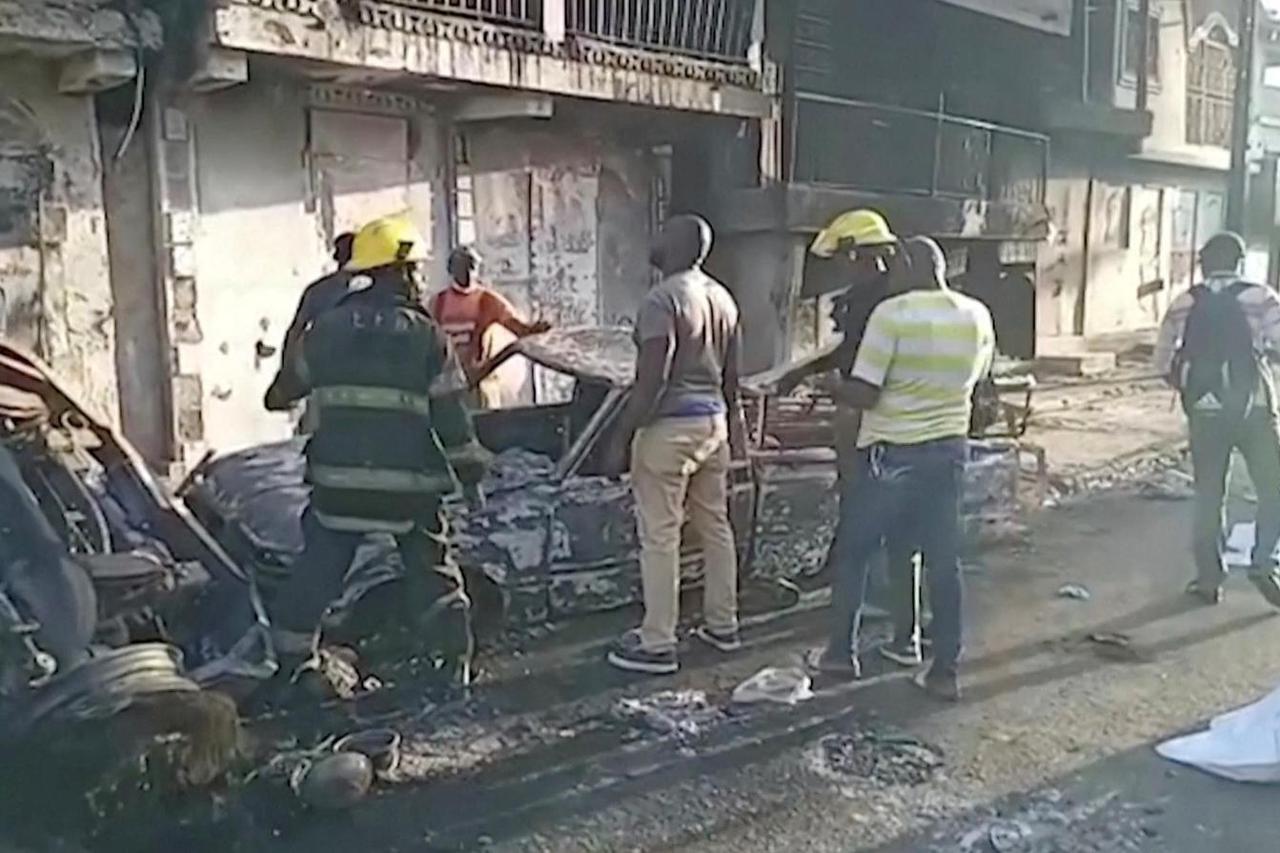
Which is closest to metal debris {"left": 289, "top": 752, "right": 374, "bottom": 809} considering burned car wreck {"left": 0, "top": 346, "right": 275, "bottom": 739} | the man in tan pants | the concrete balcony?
burned car wreck {"left": 0, "top": 346, "right": 275, "bottom": 739}

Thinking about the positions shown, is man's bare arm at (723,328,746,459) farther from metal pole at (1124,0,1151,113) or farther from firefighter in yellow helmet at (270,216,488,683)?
metal pole at (1124,0,1151,113)

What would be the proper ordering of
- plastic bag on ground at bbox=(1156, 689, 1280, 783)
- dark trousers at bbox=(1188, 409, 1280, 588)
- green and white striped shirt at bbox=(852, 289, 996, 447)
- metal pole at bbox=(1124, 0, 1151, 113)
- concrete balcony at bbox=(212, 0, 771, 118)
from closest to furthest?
plastic bag on ground at bbox=(1156, 689, 1280, 783), green and white striped shirt at bbox=(852, 289, 996, 447), dark trousers at bbox=(1188, 409, 1280, 588), concrete balcony at bbox=(212, 0, 771, 118), metal pole at bbox=(1124, 0, 1151, 113)

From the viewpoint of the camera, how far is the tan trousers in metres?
5.71

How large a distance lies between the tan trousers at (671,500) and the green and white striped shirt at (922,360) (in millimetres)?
781

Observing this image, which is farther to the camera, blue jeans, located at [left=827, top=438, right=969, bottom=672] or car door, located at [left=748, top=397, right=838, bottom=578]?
car door, located at [left=748, top=397, right=838, bottom=578]

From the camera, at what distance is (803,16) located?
13438mm

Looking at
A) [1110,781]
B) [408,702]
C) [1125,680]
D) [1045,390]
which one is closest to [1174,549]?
[1125,680]

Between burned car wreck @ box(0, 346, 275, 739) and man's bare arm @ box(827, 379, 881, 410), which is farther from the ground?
man's bare arm @ box(827, 379, 881, 410)

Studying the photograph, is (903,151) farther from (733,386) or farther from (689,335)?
(689,335)

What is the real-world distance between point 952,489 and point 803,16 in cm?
908

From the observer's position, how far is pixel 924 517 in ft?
18.0

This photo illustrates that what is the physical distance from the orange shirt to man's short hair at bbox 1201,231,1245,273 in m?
3.87

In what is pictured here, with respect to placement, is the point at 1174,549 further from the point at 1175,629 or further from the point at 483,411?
the point at 483,411

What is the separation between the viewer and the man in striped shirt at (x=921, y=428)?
5.32 meters
